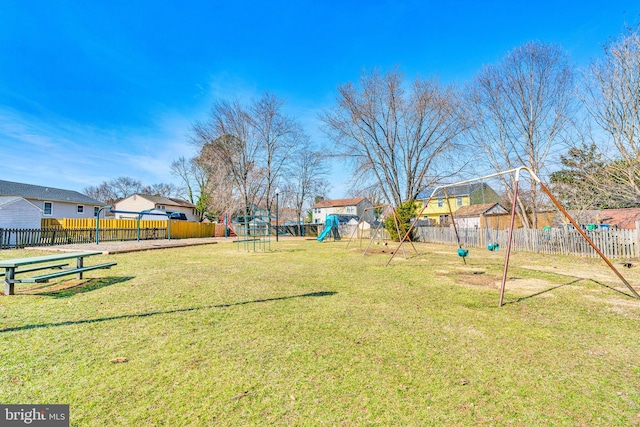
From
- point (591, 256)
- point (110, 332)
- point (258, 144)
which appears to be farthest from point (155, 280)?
point (258, 144)

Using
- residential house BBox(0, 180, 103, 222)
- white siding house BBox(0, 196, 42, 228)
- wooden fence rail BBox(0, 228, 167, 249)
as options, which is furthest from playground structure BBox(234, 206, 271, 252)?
residential house BBox(0, 180, 103, 222)

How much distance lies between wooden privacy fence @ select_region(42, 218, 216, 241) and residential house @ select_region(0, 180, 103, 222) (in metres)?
5.49

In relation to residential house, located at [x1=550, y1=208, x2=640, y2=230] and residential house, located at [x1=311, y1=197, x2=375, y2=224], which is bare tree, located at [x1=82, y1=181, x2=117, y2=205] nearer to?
residential house, located at [x1=311, y1=197, x2=375, y2=224]

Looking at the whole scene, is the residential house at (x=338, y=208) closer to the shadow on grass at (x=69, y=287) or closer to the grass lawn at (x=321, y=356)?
the shadow on grass at (x=69, y=287)

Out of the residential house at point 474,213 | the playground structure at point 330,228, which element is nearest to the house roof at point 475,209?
the residential house at point 474,213

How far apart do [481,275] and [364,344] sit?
5915 millimetres

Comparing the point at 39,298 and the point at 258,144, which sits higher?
the point at 258,144

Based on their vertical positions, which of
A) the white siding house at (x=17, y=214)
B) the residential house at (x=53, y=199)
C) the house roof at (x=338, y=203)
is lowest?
the white siding house at (x=17, y=214)

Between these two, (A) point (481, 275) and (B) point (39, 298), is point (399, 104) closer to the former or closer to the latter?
(A) point (481, 275)

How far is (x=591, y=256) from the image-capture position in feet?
38.3

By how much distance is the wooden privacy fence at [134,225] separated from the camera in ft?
70.4

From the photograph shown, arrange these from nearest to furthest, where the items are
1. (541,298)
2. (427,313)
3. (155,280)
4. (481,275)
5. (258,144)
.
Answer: (427,313), (541,298), (155,280), (481,275), (258,144)

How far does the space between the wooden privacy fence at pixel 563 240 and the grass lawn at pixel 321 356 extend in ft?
24.6

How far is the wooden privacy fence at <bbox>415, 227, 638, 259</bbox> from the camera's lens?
11.0m
